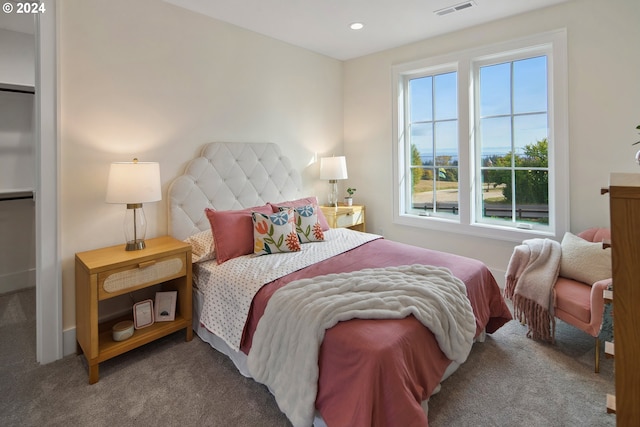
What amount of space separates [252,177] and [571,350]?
9.61ft

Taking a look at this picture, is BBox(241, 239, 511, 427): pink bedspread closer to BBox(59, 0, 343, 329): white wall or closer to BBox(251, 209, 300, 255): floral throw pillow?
BBox(251, 209, 300, 255): floral throw pillow

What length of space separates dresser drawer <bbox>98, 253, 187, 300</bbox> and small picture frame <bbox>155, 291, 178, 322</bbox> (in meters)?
0.23

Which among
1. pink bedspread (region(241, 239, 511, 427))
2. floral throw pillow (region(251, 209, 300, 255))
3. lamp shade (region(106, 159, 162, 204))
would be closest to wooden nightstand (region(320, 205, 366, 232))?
floral throw pillow (region(251, 209, 300, 255))

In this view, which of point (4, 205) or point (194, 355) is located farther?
point (4, 205)

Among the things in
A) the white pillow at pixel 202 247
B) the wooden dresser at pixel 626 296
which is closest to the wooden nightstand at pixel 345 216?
the white pillow at pixel 202 247

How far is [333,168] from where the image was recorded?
3.96 meters

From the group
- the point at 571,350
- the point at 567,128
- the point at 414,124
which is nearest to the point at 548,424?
the point at 571,350

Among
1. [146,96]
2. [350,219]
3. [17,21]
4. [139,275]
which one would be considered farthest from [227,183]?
[17,21]

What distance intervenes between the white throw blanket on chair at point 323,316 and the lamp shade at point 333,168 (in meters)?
2.07

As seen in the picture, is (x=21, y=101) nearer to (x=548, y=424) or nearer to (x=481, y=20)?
(x=481, y=20)

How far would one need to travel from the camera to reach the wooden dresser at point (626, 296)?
837 millimetres

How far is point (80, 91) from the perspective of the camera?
2336 mm

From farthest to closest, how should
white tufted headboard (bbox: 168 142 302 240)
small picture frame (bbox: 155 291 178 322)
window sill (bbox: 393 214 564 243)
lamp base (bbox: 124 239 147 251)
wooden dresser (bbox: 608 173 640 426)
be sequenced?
1. window sill (bbox: 393 214 564 243)
2. white tufted headboard (bbox: 168 142 302 240)
3. small picture frame (bbox: 155 291 178 322)
4. lamp base (bbox: 124 239 147 251)
5. wooden dresser (bbox: 608 173 640 426)

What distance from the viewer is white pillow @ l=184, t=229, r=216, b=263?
8.51ft
